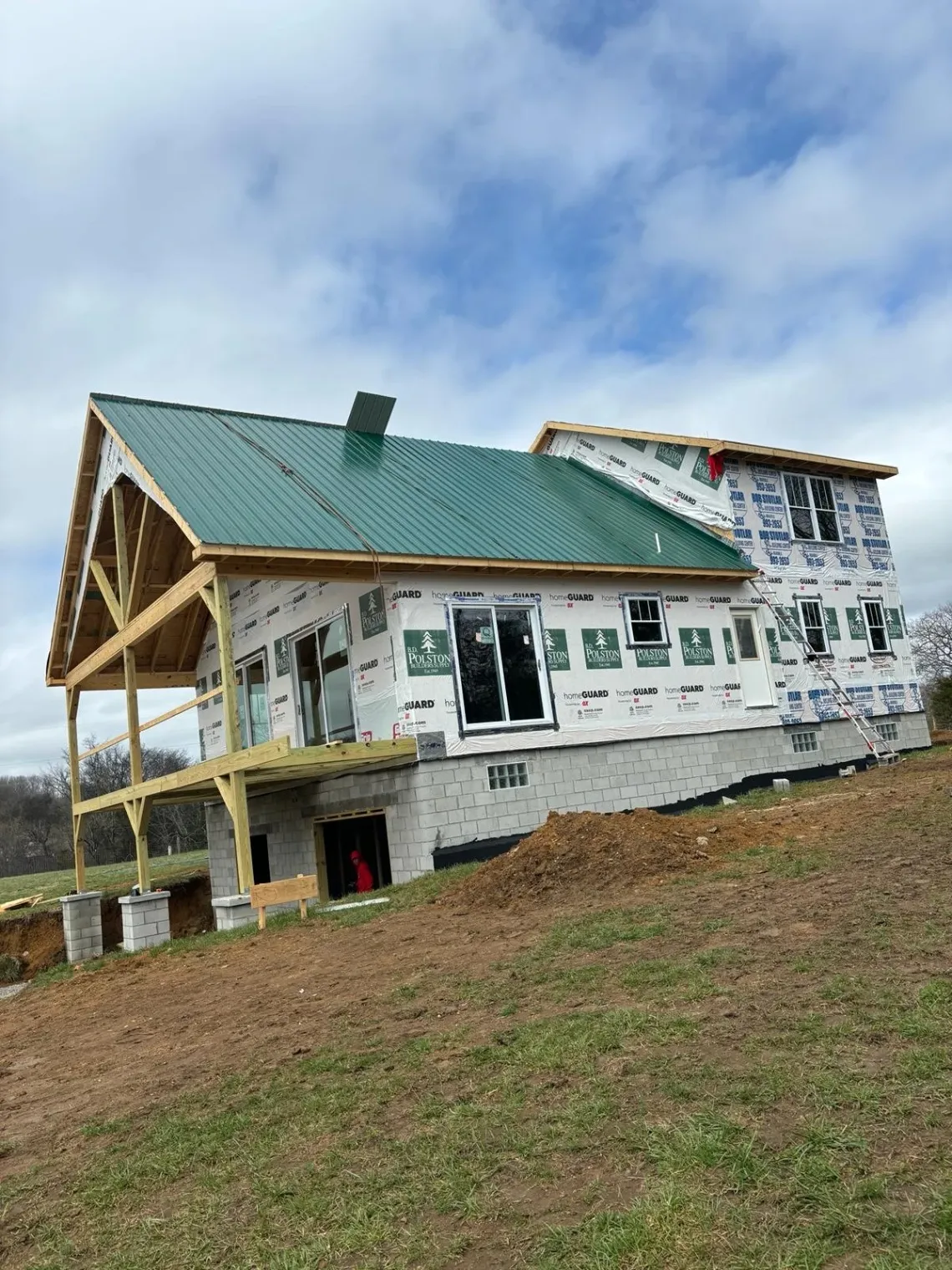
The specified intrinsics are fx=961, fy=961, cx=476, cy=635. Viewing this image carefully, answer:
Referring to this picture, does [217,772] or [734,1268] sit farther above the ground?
[217,772]

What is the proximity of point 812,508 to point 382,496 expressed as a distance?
34.4ft

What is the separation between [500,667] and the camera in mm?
15984

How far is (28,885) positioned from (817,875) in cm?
3781

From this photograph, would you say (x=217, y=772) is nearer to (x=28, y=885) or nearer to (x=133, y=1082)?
(x=133, y=1082)

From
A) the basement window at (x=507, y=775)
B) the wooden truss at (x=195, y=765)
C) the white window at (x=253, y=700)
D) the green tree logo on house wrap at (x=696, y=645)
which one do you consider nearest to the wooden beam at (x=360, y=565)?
the wooden truss at (x=195, y=765)

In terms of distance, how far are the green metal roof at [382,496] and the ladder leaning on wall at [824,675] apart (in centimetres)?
93

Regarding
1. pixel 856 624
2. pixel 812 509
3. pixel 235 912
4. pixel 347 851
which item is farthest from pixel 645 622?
pixel 235 912

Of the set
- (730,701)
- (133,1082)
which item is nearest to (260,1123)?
(133,1082)

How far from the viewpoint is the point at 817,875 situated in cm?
858

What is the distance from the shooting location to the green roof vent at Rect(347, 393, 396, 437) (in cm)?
2062

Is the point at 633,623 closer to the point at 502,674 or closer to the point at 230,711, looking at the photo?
the point at 502,674

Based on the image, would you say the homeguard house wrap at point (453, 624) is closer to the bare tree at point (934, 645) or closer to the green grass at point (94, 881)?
the green grass at point (94, 881)

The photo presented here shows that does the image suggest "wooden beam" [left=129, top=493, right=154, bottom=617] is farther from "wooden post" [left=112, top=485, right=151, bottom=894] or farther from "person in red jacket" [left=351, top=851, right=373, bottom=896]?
"person in red jacket" [left=351, top=851, right=373, bottom=896]

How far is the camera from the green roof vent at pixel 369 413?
20.6m
